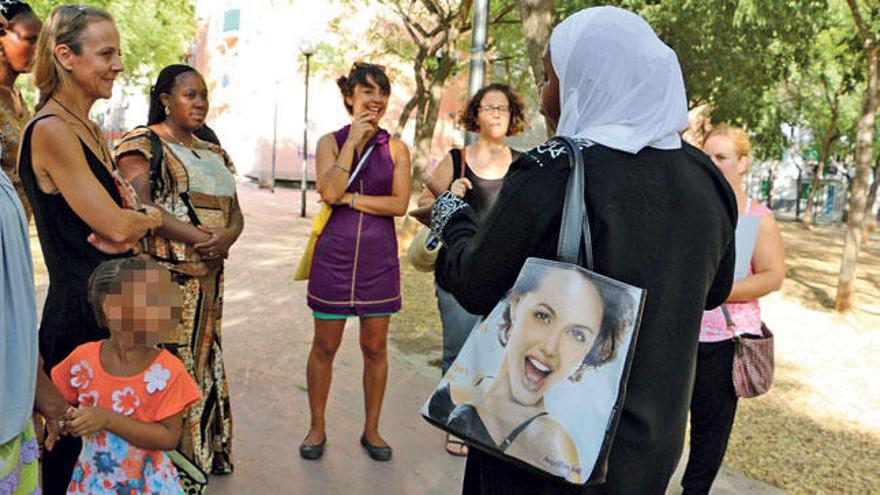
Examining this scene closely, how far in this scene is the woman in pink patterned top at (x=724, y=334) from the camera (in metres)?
3.38

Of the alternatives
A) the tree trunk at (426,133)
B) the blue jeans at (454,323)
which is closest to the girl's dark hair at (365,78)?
the blue jeans at (454,323)

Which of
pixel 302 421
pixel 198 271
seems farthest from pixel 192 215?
pixel 302 421

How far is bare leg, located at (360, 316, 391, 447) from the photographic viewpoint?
4199 millimetres

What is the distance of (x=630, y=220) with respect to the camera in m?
1.73

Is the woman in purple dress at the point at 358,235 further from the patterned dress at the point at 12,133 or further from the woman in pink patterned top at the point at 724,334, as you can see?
the woman in pink patterned top at the point at 724,334

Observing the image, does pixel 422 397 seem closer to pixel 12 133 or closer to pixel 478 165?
pixel 478 165

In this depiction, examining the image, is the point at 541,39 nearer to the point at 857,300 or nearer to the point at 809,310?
the point at 809,310

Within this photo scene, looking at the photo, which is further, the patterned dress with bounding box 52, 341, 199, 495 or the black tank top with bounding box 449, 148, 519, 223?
the black tank top with bounding box 449, 148, 519, 223

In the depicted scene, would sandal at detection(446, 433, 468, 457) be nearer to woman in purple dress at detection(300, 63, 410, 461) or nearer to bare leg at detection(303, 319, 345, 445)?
woman in purple dress at detection(300, 63, 410, 461)

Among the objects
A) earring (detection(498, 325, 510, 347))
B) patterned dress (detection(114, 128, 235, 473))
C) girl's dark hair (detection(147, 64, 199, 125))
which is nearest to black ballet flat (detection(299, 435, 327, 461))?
patterned dress (detection(114, 128, 235, 473))

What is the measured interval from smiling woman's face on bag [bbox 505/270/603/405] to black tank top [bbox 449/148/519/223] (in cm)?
223

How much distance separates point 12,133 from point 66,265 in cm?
172

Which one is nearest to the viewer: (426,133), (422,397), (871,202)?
(422,397)

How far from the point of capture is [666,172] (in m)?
1.81
